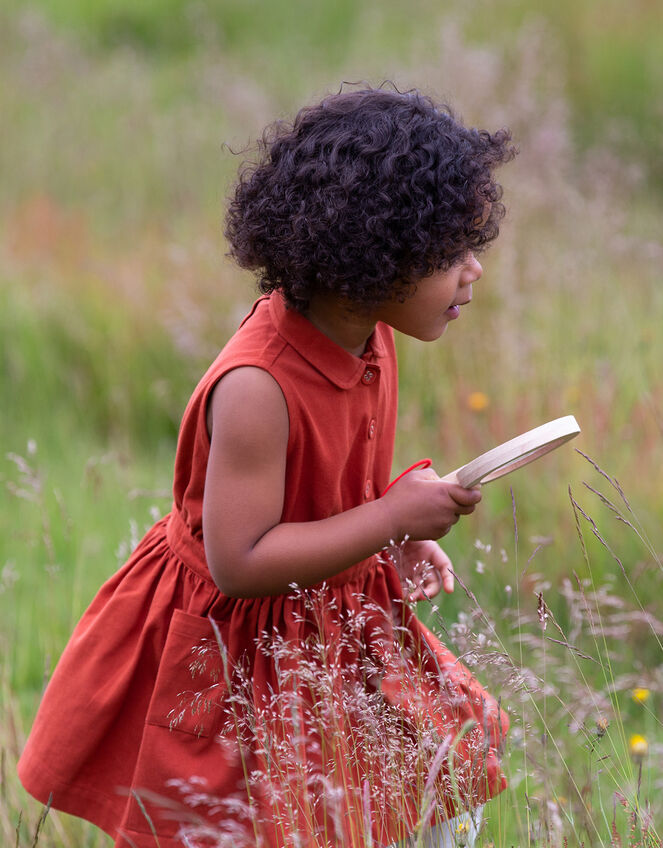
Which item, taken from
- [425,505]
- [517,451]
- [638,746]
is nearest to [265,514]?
[425,505]

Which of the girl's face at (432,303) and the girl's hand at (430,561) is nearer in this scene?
the girl's face at (432,303)

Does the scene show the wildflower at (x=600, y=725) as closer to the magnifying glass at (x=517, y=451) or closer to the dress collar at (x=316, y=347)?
the magnifying glass at (x=517, y=451)

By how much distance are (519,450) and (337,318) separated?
0.37 meters

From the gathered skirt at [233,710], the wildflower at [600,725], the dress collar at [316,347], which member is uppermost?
the dress collar at [316,347]

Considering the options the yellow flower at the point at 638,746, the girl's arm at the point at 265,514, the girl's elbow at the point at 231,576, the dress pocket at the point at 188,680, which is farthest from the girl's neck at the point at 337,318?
the yellow flower at the point at 638,746

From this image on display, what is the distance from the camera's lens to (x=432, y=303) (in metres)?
1.59

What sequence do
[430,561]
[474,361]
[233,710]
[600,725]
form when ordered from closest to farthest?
[600,725] → [233,710] → [430,561] → [474,361]

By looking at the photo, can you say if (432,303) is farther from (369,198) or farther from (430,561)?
(430,561)

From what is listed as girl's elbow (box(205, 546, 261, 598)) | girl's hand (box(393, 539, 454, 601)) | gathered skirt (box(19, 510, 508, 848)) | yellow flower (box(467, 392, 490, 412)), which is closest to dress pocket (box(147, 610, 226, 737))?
gathered skirt (box(19, 510, 508, 848))

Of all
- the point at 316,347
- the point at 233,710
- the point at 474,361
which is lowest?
the point at 233,710

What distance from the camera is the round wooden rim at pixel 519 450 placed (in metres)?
1.49

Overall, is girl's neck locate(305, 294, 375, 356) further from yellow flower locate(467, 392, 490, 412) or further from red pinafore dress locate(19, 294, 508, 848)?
yellow flower locate(467, 392, 490, 412)

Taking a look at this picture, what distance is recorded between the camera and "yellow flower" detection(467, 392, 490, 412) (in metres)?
3.24

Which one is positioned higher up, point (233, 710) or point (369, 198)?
point (369, 198)
